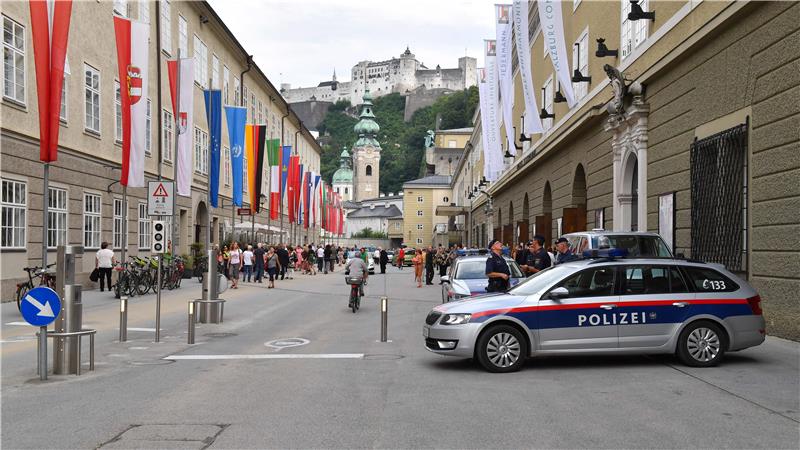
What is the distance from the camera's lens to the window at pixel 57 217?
72.7ft

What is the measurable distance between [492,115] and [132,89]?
58.0 ft

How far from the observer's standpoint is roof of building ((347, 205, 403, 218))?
5969 inches

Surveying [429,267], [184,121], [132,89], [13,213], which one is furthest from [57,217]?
[429,267]

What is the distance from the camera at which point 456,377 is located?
9484 millimetres

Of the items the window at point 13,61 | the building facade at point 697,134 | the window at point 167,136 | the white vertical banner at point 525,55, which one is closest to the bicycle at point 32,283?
the window at point 13,61

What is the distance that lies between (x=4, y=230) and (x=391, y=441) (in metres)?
16.6

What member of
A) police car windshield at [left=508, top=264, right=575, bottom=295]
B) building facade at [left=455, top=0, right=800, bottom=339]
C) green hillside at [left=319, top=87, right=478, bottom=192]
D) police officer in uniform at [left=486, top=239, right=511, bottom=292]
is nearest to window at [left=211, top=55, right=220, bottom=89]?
building facade at [left=455, top=0, right=800, bottom=339]

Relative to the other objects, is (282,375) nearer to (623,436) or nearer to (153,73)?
(623,436)

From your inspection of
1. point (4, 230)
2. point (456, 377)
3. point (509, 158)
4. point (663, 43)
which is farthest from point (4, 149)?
point (509, 158)

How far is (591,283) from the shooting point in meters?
10.0

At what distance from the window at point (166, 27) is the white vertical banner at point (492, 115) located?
14817 millimetres

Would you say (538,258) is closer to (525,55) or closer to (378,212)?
(525,55)

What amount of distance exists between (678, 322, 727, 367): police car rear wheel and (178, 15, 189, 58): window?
30.3 meters

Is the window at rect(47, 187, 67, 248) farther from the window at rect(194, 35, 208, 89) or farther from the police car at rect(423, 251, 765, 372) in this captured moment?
the window at rect(194, 35, 208, 89)
